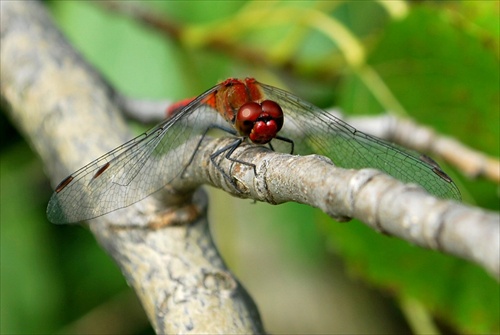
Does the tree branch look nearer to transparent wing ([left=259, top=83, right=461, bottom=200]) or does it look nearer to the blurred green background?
transparent wing ([left=259, top=83, right=461, bottom=200])

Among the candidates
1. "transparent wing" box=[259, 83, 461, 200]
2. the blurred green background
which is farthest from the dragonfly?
the blurred green background

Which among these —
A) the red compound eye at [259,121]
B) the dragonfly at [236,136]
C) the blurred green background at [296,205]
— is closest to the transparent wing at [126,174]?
the dragonfly at [236,136]

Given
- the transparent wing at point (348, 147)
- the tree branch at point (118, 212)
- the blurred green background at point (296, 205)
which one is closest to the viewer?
the tree branch at point (118, 212)

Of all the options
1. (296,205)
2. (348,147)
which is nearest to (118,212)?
(348,147)

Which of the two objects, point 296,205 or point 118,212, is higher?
point 118,212

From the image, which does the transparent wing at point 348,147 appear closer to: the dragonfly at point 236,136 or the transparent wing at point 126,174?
the dragonfly at point 236,136

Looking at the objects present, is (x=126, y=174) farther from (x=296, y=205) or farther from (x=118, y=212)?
(x=296, y=205)
